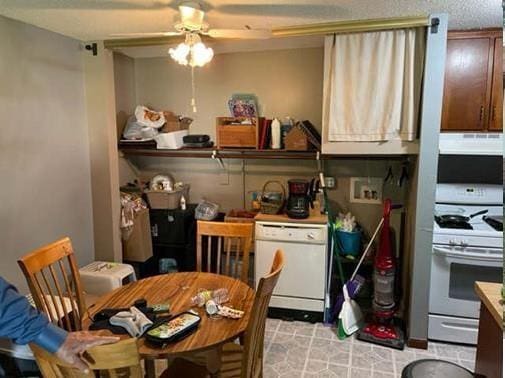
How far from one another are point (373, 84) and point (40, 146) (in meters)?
2.52

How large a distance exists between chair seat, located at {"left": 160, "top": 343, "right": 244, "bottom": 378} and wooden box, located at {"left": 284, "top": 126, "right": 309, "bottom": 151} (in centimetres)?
179

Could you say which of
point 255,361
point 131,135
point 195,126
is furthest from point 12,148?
point 255,361

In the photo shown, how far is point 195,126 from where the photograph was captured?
3865 mm

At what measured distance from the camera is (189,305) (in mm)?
1938

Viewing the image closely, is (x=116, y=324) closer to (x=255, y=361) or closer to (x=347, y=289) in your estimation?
(x=255, y=361)

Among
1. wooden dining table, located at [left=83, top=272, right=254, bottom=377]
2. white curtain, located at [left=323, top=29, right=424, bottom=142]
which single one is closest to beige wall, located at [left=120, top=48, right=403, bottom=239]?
white curtain, located at [left=323, top=29, right=424, bottom=142]

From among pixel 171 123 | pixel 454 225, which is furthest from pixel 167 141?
pixel 454 225

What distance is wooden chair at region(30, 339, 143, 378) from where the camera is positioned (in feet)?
3.59

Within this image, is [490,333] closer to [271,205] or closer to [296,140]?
[271,205]

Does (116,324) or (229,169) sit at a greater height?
(229,169)

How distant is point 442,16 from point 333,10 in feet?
2.33

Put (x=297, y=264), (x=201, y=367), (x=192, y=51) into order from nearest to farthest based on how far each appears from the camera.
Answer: (x=201, y=367), (x=192, y=51), (x=297, y=264)

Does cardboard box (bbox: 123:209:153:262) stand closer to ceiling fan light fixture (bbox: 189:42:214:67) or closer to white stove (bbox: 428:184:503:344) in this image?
ceiling fan light fixture (bbox: 189:42:214:67)

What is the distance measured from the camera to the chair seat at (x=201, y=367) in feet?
5.90
